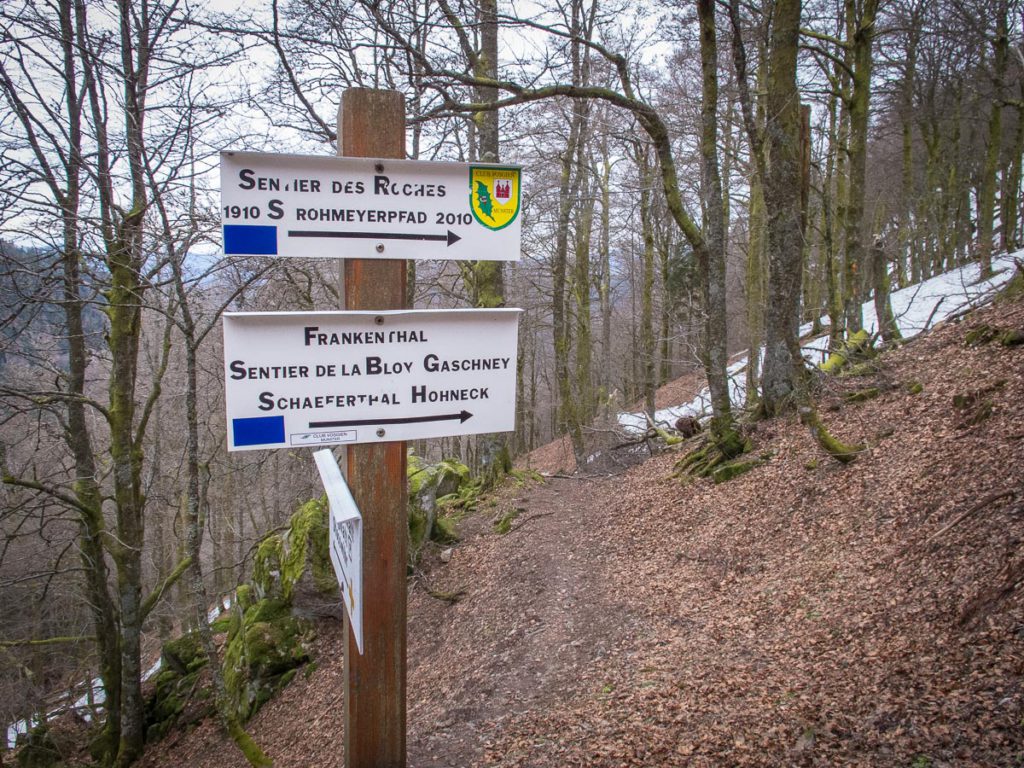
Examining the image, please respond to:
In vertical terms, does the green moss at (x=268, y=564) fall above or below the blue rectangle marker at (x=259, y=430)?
below

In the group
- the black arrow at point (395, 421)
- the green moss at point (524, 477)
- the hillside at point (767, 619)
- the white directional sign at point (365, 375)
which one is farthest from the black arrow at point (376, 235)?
the green moss at point (524, 477)

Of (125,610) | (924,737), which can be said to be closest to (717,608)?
(924,737)

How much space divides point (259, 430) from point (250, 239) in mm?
599

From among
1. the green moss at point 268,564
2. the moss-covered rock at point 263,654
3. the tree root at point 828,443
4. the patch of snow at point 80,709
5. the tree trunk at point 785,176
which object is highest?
the tree trunk at point 785,176

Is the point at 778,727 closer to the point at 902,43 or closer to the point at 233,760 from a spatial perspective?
the point at 233,760

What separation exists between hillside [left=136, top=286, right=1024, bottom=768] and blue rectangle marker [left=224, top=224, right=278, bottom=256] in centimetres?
299

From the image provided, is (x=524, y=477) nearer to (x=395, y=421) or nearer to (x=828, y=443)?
(x=828, y=443)

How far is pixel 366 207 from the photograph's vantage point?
208 centimetres

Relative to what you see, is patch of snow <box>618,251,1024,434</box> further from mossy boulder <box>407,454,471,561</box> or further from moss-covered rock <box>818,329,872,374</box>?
mossy boulder <box>407,454,471,561</box>

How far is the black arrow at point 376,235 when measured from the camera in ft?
6.68

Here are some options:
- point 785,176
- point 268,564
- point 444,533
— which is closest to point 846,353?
point 785,176

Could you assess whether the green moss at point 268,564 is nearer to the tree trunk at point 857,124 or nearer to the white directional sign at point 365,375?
the white directional sign at point 365,375

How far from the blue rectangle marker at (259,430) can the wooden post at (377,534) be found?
0.84 feet

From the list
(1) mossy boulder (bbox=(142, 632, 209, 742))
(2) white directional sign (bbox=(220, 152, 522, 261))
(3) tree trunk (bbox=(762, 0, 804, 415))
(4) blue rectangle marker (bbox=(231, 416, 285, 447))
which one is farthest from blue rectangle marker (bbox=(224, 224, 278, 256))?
(1) mossy boulder (bbox=(142, 632, 209, 742))
